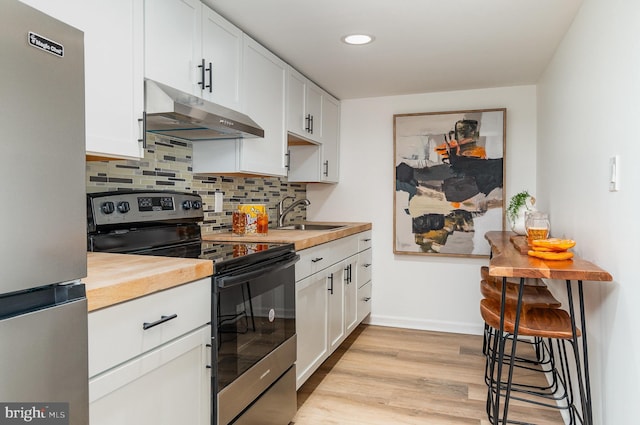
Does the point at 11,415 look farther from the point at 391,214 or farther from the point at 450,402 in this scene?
the point at 391,214

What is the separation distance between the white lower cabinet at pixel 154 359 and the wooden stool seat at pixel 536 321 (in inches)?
49.6

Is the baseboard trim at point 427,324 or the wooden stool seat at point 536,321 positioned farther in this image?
the baseboard trim at point 427,324

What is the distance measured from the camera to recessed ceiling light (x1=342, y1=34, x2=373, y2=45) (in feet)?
8.21

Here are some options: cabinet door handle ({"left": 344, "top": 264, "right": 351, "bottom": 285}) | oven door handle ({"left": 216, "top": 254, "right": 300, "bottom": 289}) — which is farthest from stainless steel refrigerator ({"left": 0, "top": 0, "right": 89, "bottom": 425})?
cabinet door handle ({"left": 344, "top": 264, "right": 351, "bottom": 285})

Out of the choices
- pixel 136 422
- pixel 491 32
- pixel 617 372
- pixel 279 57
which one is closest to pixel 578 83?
pixel 491 32

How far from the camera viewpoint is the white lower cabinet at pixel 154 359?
1082mm

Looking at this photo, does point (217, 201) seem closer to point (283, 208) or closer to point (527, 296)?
point (283, 208)

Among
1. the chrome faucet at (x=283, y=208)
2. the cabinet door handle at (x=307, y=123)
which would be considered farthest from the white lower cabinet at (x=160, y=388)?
the cabinet door handle at (x=307, y=123)

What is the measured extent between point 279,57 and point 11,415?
8.36 ft

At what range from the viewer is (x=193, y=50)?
6.53ft

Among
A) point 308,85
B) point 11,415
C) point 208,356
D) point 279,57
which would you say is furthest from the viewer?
point 308,85

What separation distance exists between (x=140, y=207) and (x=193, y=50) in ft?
2.49

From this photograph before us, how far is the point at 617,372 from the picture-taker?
1.52m

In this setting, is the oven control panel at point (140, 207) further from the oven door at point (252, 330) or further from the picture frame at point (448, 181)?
the picture frame at point (448, 181)
